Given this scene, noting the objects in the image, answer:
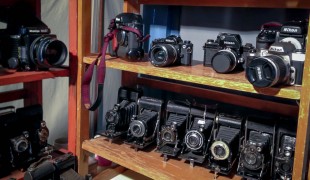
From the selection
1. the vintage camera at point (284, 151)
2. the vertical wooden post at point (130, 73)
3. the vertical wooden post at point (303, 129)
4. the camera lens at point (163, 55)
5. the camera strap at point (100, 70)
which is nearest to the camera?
the vertical wooden post at point (303, 129)

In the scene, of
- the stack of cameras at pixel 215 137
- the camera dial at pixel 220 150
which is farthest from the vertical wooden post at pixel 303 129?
the camera dial at pixel 220 150

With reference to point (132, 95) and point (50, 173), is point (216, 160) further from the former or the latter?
point (50, 173)

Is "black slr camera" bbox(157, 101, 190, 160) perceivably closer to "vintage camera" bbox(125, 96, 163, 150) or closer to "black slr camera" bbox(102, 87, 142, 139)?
"vintage camera" bbox(125, 96, 163, 150)

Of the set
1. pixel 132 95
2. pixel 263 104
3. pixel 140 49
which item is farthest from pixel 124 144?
pixel 263 104

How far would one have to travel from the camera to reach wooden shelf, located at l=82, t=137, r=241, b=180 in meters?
1.05

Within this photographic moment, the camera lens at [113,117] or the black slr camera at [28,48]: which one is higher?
the black slr camera at [28,48]

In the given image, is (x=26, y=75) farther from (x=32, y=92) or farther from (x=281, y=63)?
(x=281, y=63)

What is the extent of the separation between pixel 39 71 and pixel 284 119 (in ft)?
2.67

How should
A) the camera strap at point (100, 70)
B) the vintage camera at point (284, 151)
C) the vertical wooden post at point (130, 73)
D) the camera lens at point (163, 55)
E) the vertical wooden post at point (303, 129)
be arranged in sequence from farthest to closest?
the vertical wooden post at point (130, 73)
the camera strap at point (100, 70)
the camera lens at point (163, 55)
the vintage camera at point (284, 151)
the vertical wooden post at point (303, 129)

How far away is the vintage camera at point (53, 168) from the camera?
1.06 m

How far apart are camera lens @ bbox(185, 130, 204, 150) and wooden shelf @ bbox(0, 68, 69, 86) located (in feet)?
1.68

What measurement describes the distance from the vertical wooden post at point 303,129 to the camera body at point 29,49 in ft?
2.55

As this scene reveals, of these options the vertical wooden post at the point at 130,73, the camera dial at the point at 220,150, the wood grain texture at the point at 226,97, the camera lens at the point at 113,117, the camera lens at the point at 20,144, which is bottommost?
the camera lens at the point at 20,144

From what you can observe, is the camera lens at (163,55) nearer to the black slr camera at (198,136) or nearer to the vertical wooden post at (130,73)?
the black slr camera at (198,136)
